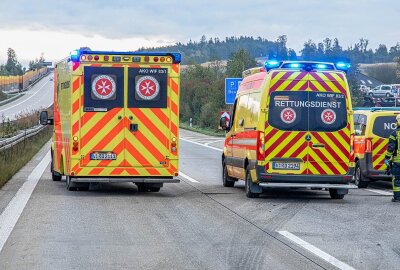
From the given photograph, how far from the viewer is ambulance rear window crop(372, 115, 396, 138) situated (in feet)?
65.9

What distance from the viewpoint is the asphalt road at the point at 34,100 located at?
293ft

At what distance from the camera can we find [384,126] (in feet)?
66.2

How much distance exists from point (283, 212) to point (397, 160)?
11.5ft

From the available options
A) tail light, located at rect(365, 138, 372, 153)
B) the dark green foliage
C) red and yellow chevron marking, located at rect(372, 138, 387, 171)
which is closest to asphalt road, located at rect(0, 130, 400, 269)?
red and yellow chevron marking, located at rect(372, 138, 387, 171)

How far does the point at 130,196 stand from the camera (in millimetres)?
16906

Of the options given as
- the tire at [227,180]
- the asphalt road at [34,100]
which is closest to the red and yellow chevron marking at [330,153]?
the tire at [227,180]

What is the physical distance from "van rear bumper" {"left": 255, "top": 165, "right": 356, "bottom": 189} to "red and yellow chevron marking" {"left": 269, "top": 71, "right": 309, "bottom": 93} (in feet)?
4.80

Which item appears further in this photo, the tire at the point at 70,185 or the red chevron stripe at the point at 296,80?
the tire at the point at 70,185

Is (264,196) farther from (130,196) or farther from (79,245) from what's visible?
(79,245)

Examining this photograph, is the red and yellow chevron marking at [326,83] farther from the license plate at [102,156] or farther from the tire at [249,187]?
the license plate at [102,156]

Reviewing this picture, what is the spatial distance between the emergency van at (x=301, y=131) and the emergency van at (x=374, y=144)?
3.32m

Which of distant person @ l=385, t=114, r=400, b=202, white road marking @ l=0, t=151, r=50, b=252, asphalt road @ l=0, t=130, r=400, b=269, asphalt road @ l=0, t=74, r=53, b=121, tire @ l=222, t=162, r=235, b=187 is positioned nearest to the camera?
asphalt road @ l=0, t=130, r=400, b=269

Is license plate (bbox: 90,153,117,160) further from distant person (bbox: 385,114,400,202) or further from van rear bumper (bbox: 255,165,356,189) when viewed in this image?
distant person (bbox: 385,114,400,202)

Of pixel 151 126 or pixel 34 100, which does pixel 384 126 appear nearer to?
pixel 151 126
